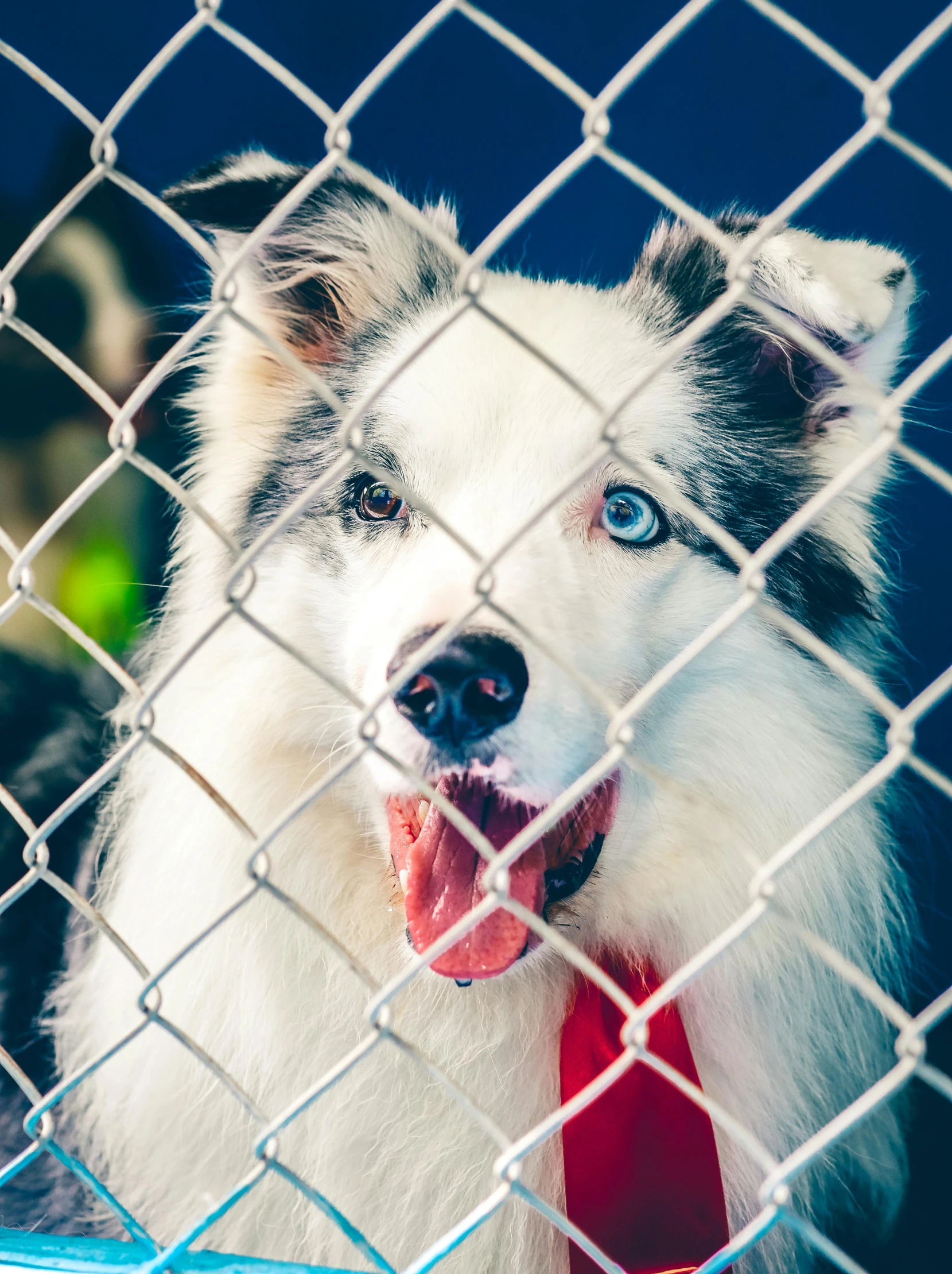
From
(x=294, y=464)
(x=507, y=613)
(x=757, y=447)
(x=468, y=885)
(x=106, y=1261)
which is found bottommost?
(x=106, y=1261)

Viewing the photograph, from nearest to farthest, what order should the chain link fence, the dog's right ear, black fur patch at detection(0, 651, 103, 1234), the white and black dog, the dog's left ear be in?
1. the chain link fence
2. the dog's left ear
3. the white and black dog
4. the dog's right ear
5. black fur patch at detection(0, 651, 103, 1234)

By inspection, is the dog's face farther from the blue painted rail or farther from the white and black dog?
the blue painted rail

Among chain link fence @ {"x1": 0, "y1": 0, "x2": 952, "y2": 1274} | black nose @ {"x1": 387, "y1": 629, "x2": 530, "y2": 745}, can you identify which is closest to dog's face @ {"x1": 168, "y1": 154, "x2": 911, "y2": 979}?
black nose @ {"x1": 387, "y1": 629, "x2": 530, "y2": 745}

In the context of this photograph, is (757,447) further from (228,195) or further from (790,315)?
(228,195)

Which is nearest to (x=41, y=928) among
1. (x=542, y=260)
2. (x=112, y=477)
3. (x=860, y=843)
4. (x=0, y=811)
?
(x=0, y=811)

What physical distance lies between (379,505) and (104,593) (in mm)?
1231

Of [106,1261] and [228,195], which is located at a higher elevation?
[228,195]

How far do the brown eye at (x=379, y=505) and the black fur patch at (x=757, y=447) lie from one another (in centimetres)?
44

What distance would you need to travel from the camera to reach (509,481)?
1.50m

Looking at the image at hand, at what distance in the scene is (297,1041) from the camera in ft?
5.10

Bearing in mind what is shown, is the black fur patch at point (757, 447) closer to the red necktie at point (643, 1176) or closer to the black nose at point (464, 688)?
the black nose at point (464, 688)

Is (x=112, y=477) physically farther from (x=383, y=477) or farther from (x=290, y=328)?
(x=383, y=477)

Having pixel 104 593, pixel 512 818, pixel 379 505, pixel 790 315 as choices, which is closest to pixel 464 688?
pixel 512 818

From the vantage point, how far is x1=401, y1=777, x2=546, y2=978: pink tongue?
1349 millimetres
